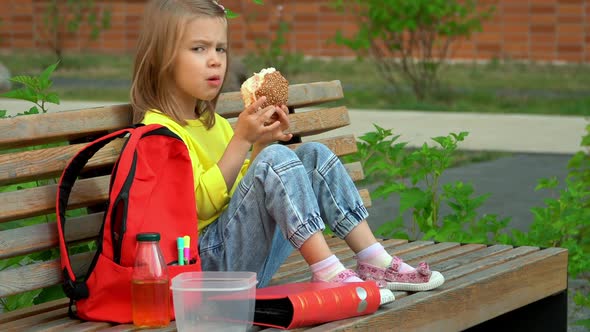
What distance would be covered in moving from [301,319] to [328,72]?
1354 centimetres

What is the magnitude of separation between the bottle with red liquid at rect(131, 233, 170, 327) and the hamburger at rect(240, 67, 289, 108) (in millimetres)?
652

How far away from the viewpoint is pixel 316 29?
18.8m

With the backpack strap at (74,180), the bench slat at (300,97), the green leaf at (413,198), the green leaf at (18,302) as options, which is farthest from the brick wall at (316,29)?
the backpack strap at (74,180)

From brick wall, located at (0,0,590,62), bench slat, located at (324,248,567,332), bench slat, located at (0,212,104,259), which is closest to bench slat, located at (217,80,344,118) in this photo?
bench slat, located at (0,212,104,259)

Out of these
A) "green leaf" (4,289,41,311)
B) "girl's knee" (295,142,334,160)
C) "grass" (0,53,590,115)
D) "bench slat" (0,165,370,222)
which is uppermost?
"girl's knee" (295,142,334,160)

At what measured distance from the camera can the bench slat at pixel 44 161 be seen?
3025mm

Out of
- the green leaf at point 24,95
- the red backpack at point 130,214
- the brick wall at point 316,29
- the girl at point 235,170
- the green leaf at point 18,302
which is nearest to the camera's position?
the red backpack at point 130,214

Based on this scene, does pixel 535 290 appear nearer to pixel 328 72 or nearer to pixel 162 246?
pixel 162 246

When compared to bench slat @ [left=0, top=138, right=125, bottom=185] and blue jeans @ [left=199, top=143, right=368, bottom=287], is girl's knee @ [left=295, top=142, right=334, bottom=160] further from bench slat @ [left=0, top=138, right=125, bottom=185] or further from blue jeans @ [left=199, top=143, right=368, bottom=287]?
bench slat @ [left=0, top=138, right=125, bottom=185]

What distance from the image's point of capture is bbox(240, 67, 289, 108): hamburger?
332 cm

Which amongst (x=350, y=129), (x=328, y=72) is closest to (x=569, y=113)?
(x=350, y=129)

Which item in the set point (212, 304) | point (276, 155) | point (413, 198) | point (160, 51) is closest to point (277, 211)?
point (276, 155)

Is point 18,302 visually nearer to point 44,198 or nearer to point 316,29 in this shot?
point 44,198

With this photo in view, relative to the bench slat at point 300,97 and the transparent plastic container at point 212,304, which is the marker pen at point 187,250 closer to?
the transparent plastic container at point 212,304
